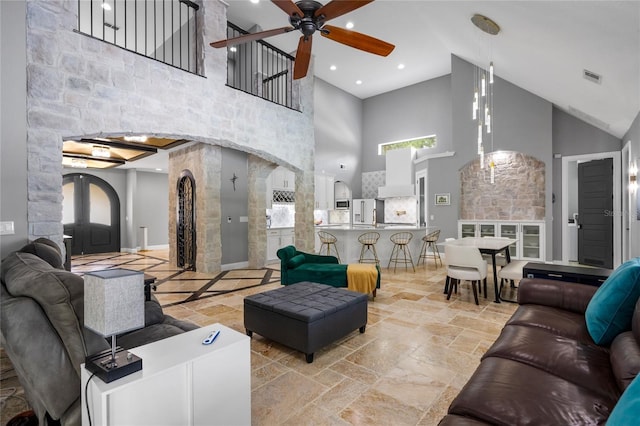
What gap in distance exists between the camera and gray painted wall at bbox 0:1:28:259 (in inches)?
115

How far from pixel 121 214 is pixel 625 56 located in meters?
12.6

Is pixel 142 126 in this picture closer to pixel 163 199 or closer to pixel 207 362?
pixel 207 362

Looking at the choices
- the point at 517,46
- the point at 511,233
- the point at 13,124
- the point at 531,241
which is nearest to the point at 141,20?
the point at 13,124

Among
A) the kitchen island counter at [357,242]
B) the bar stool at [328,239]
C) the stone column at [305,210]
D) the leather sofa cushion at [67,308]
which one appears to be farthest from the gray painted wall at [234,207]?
the leather sofa cushion at [67,308]

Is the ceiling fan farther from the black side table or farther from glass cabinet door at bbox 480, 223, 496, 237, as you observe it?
glass cabinet door at bbox 480, 223, 496, 237

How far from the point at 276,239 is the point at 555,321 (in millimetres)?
6292

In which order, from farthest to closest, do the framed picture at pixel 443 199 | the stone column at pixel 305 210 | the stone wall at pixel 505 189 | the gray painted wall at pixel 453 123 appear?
the framed picture at pixel 443 199
the stone wall at pixel 505 189
the gray painted wall at pixel 453 123
the stone column at pixel 305 210

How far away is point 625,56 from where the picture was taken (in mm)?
3350

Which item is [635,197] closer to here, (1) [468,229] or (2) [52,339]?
(1) [468,229]

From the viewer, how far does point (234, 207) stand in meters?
7.06

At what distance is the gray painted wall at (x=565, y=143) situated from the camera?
690cm

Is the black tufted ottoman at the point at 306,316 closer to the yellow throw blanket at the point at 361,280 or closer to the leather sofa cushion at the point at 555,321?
the yellow throw blanket at the point at 361,280

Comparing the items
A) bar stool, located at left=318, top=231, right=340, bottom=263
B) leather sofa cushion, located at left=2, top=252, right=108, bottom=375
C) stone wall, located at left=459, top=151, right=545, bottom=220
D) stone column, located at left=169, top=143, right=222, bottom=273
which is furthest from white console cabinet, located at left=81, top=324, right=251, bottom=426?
stone wall, located at left=459, top=151, right=545, bottom=220

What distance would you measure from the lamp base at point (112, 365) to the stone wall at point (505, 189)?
850 cm
